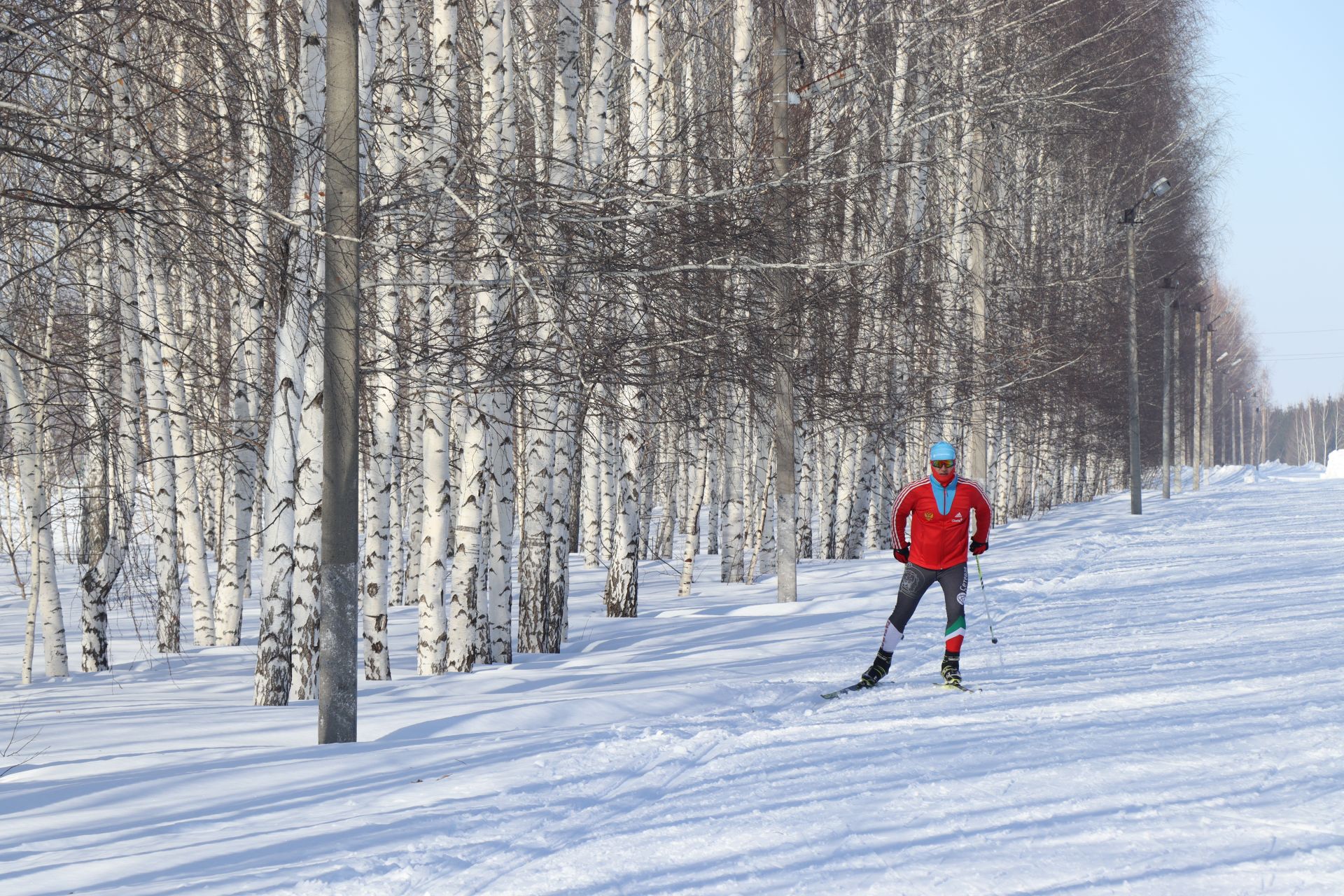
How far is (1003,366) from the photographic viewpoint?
2580 centimetres

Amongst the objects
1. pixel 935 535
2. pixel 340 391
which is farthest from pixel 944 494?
pixel 340 391

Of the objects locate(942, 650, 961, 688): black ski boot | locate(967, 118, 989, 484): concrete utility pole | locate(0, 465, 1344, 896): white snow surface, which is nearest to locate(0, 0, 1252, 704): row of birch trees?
locate(967, 118, 989, 484): concrete utility pole

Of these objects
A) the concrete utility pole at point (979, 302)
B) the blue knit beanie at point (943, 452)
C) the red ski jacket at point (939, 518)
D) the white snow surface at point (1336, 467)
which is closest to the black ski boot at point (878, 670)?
the red ski jacket at point (939, 518)

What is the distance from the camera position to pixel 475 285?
29.0ft

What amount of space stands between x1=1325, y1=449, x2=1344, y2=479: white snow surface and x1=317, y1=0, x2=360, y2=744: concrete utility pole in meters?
70.5

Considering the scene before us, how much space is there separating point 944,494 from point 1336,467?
73.6 metres

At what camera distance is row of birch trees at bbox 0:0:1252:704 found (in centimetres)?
800

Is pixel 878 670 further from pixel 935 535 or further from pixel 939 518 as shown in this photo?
pixel 939 518

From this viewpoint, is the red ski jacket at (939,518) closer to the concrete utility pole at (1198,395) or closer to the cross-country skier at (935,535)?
the cross-country skier at (935,535)

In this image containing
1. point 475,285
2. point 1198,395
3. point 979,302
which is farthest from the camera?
point 1198,395

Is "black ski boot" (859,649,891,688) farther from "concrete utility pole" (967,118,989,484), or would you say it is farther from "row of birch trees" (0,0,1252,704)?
"concrete utility pole" (967,118,989,484)

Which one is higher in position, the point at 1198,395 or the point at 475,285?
the point at 1198,395

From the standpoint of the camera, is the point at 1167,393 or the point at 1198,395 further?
the point at 1198,395

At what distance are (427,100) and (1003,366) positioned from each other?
641 inches
